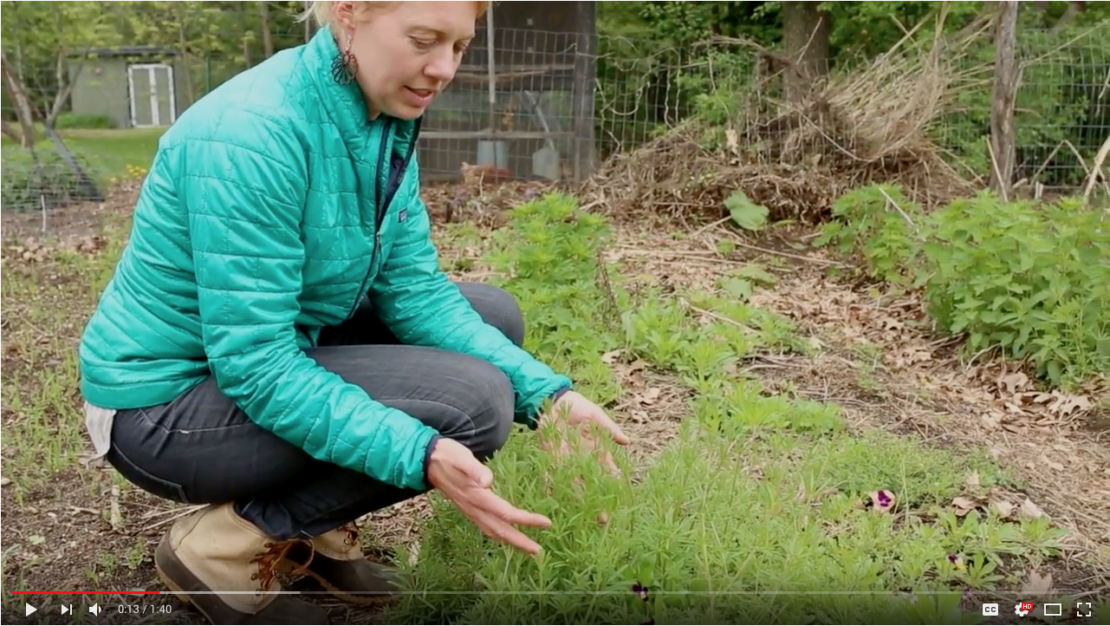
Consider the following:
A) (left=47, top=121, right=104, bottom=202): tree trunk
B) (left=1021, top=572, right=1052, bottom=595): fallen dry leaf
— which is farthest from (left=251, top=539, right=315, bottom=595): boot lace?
(left=47, top=121, right=104, bottom=202): tree trunk

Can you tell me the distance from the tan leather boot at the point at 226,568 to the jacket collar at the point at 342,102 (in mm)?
837

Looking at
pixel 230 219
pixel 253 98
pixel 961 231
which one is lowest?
pixel 961 231

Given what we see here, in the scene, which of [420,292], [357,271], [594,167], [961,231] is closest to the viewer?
[357,271]

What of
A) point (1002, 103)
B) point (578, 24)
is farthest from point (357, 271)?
point (578, 24)

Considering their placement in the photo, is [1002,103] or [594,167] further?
[594,167]

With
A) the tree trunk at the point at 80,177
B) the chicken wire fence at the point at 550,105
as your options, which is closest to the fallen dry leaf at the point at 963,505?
the chicken wire fence at the point at 550,105

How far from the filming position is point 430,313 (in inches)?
96.0

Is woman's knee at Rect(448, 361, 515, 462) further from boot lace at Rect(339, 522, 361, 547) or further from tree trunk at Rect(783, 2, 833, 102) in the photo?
tree trunk at Rect(783, 2, 833, 102)

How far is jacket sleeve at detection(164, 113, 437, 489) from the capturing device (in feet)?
5.99

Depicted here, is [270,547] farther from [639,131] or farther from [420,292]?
[639,131]

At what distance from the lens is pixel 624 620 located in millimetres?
1924

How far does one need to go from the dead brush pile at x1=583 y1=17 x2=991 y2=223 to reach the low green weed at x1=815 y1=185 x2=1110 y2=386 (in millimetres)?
1920

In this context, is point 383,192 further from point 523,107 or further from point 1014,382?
point 523,107

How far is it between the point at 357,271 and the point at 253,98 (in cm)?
42
